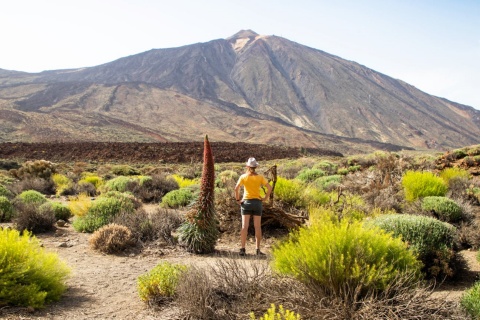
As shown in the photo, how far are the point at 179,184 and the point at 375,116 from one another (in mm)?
132015

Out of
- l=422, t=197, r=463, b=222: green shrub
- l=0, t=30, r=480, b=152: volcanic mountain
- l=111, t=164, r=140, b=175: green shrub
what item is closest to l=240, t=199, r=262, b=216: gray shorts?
l=422, t=197, r=463, b=222: green shrub

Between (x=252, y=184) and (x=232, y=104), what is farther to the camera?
(x=232, y=104)

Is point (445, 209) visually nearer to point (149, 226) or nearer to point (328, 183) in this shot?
point (328, 183)

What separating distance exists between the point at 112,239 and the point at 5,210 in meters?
4.17

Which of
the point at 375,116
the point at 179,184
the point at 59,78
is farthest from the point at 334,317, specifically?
the point at 59,78

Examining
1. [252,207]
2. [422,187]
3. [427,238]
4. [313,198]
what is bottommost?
[313,198]

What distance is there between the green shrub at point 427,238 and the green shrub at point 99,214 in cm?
563

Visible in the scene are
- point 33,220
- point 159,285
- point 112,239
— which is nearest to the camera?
point 159,285

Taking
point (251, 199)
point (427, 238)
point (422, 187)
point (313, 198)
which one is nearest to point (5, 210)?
point (251, 199)

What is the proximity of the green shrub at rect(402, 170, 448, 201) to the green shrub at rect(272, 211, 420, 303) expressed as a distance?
5472 millimetres

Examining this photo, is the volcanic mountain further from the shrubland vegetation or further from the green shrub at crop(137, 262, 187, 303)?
the green shrub at crop(137, 262, 187, 303)

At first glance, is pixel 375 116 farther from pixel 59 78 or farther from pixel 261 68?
pixel 59 78

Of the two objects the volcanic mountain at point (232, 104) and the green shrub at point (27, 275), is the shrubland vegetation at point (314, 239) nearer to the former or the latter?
the green shrub at point (27, 275)

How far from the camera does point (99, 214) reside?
28.8 feet
